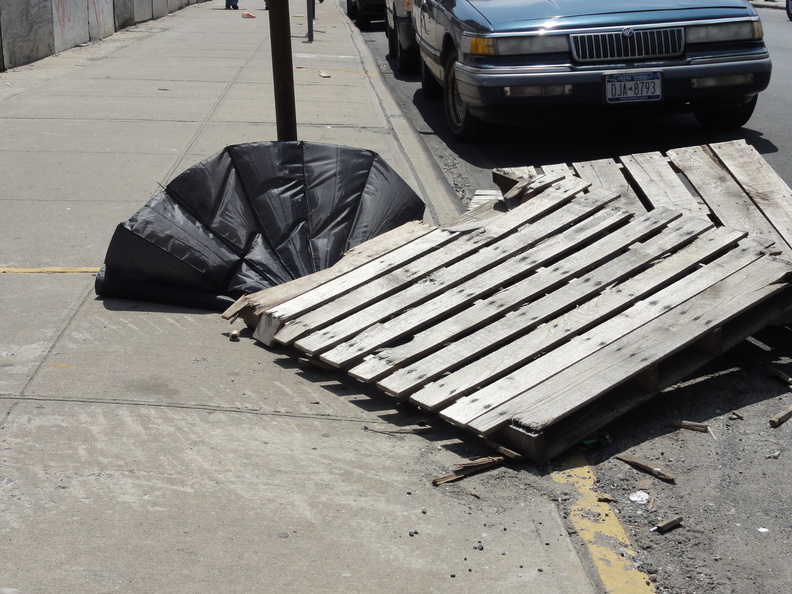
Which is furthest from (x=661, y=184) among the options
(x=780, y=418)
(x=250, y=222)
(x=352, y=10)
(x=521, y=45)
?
(x=352, y=10)

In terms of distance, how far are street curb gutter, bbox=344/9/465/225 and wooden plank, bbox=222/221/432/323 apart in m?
1.00

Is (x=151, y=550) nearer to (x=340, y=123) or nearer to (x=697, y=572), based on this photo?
(x=697, y=572)

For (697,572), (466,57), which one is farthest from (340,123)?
(697,572)

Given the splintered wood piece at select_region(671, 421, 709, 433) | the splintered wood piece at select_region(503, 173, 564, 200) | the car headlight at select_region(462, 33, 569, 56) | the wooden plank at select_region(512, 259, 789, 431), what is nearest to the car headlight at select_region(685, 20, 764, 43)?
the car headlight at select_region(462, 33, 569, 56)

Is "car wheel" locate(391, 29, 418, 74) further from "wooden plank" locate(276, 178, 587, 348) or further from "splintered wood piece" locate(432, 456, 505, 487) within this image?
"splintered wood piece" locate(432, 456, 505, 487)

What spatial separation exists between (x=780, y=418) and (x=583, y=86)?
4.33m

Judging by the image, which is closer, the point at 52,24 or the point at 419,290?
the point at 419,290

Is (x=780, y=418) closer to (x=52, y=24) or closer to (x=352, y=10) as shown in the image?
(x=52, y=24)

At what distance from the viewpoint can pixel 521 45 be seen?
7.68 m

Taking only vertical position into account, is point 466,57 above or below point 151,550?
above

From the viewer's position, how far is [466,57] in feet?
26.3

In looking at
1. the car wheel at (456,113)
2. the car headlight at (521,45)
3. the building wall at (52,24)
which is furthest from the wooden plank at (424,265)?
the building wall at (52,24)

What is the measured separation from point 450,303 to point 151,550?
1.92 m

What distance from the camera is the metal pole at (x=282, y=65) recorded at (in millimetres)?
5937
